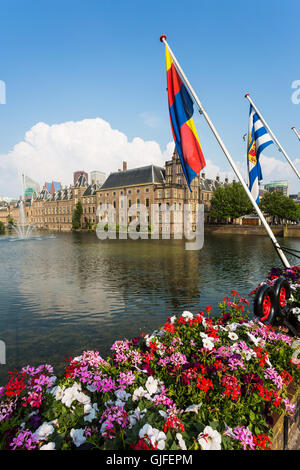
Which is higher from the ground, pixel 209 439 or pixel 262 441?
pixel 209 439

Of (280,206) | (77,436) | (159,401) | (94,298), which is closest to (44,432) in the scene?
(77,436)

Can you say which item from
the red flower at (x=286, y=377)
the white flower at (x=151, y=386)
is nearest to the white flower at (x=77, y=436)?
the white flower at (x=151, y=386)

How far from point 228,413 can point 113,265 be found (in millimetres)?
19020

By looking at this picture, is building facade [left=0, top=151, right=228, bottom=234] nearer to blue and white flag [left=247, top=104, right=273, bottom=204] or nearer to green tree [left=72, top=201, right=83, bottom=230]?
green tree [left=72, top=201, right=83, bottom=230]

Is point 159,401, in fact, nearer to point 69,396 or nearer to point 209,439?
point 209,439

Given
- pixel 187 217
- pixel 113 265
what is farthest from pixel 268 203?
pixel 113 265

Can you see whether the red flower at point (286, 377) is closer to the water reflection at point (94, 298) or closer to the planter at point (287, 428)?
the planter at point (287, 428)

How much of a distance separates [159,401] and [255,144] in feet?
32.9

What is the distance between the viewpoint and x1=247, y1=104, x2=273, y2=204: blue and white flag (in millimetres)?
9734

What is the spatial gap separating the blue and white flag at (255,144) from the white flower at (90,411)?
9113 millimetres

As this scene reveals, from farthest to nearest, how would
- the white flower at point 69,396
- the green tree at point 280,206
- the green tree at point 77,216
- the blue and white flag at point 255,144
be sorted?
the green tree at point 77,216
the green tree at point 280,206
the blue and white flag at point 255,144
the white flower at point 69,396

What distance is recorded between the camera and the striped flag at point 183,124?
287 inches

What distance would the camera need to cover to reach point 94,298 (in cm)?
1230
